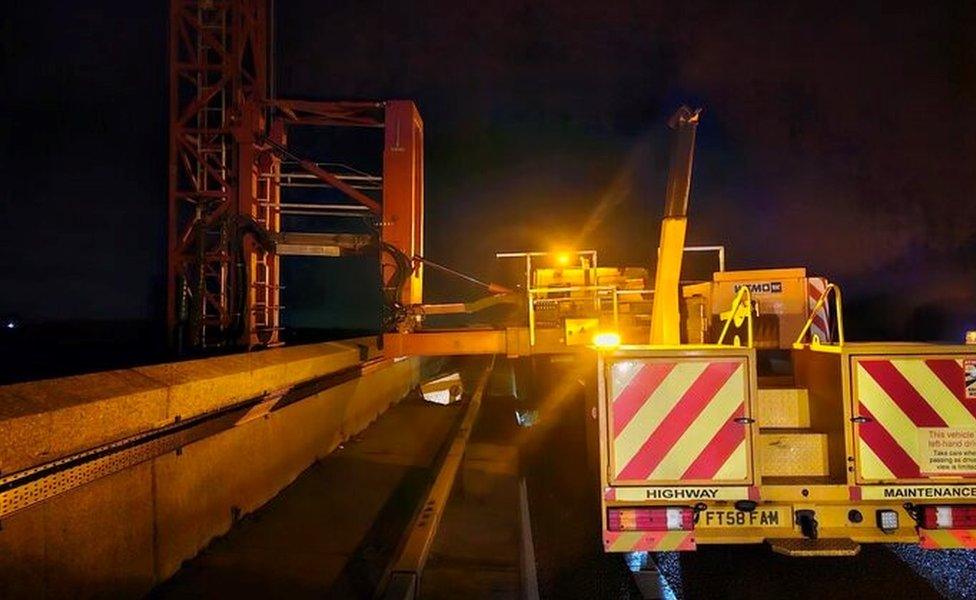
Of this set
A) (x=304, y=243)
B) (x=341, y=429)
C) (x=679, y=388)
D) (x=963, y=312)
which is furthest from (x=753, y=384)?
(x=963, y=312)

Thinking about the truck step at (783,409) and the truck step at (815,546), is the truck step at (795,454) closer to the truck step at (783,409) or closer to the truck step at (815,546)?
the truck step at (783,409)

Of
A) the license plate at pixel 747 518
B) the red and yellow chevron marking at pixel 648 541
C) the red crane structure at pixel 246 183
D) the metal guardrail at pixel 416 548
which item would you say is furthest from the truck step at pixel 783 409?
the red crane structure at pixel 246 183

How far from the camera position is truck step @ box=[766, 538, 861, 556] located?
4.76m

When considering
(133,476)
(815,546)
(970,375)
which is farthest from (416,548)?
(970,375)

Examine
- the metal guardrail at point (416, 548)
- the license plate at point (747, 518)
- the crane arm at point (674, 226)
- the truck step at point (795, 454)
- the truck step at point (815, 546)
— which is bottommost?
the metal guardrail at point (416, 548)

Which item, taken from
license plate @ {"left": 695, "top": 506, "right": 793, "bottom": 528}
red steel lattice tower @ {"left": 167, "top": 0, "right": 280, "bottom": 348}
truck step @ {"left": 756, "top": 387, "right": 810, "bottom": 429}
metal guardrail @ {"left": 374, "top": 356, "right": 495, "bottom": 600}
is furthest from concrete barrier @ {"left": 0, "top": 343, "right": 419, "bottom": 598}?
red steel lattice tower @ {"left": 167, "top": 0, "right": 280, "bottom": 348}

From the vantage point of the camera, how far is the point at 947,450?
5.09m

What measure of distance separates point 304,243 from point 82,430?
7.74 metres

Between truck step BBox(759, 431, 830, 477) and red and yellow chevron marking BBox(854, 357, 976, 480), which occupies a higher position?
red and yellow chevron marking BBox(854, 357, 976, 480)

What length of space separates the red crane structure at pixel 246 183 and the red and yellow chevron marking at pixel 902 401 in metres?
7.52

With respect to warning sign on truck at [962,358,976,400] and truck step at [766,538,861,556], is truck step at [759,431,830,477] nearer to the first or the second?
truck step at [766,538,861,556]

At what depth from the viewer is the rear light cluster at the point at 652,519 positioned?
500cm

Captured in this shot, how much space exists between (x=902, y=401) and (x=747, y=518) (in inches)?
51.1

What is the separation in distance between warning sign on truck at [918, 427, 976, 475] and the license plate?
0.99m
